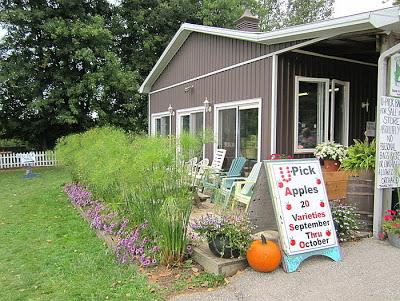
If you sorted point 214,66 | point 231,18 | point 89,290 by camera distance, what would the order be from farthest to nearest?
point 231,18
point 214,66
point 89,290

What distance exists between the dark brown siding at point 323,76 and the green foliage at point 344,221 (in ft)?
6.78

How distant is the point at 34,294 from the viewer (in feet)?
10.9

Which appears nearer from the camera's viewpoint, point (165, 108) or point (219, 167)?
point (219, 167)

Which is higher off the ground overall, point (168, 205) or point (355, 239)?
point (168, 205)

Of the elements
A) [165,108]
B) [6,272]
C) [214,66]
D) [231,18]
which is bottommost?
[6,272]

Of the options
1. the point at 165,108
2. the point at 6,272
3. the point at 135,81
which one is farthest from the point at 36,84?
the point at 6,272

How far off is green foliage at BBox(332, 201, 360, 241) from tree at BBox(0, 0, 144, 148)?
46.0 feet

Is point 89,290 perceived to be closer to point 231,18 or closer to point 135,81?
point 135,81

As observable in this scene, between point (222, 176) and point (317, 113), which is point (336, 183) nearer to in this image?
point (317, 113)

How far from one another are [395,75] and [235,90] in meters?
3.35

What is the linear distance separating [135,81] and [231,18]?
680cm

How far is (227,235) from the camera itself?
3463 mm

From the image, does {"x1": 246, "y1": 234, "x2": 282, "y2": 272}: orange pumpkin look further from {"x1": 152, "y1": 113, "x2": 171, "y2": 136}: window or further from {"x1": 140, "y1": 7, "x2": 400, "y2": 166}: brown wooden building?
{"x1": 152, "y1": 113, "x2": 171, "y2": 136}: window

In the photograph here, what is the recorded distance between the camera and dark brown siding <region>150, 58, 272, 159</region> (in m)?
6.31
